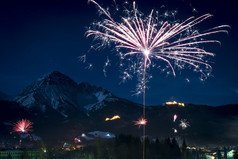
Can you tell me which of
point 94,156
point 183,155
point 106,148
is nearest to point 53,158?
point 94,156

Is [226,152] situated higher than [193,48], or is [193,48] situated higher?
[193,48]

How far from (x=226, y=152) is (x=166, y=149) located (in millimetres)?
86817

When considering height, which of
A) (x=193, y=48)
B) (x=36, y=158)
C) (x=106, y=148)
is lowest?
(x=36, y=158)

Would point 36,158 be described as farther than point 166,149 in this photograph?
Yes

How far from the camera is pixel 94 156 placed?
503 feet

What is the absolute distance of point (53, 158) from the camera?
581 feet

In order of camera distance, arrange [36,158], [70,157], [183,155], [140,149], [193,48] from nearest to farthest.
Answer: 1. [193,48]
2. [140,149]
3. [183,155]
4. [70,157]
5. [36,158]

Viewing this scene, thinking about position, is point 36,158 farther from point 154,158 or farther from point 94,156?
point 154,158

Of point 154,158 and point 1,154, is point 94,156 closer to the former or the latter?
point 154,158

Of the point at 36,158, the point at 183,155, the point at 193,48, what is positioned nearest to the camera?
the point at 193,48

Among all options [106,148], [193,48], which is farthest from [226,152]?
[193,48]

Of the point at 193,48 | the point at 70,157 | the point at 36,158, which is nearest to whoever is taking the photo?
the point at 193,48

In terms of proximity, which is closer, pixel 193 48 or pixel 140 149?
pixel 193 48

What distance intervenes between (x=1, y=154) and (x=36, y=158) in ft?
103
